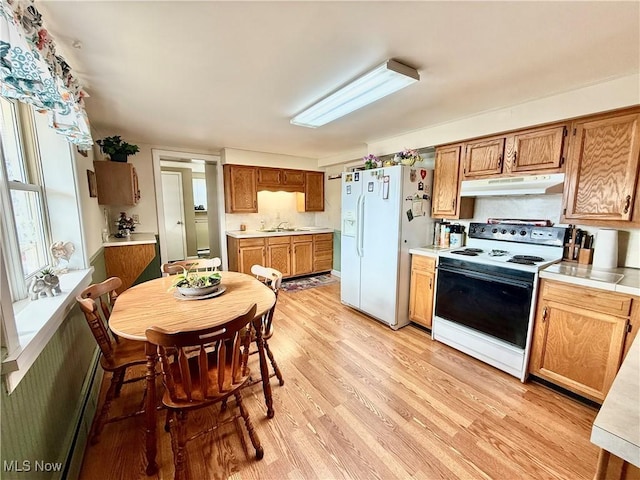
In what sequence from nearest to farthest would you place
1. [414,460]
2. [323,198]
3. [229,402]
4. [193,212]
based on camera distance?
[414,460] → [229,402] → [323,198] → [193,212]

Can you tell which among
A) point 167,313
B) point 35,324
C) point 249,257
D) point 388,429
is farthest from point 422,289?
point 35,324

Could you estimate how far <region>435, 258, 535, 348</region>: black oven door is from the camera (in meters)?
2.07

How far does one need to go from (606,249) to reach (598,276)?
37 centimetres

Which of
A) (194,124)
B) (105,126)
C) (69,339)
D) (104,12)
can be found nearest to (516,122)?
(104,12)

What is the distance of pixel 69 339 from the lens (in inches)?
63.3

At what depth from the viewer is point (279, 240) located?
453 centimetres

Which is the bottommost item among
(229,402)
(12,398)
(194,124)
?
(229,402)

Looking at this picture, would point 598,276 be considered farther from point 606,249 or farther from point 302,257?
point 302,257

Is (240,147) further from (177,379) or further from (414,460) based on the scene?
(414,460)

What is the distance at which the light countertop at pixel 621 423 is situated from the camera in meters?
0.58

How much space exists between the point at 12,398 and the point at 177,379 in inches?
25.4

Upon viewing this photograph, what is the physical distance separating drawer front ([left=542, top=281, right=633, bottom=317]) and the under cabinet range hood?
783 mm

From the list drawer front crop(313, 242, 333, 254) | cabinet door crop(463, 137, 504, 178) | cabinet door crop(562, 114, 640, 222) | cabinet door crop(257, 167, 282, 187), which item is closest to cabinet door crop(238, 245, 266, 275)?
drawer front crop(313, 242, 333, 254)

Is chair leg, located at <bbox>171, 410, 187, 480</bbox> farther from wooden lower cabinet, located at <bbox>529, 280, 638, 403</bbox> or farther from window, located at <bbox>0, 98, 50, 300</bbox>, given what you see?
wooden lower cabinet, located at <bbox>529, 280, 638, 403</bbox>
